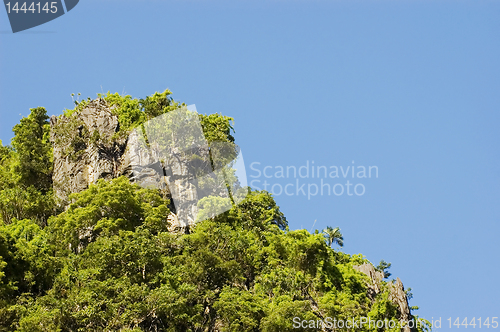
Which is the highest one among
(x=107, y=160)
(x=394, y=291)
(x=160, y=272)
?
(x=107, y=160)

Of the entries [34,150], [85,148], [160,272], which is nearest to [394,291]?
[160,272]

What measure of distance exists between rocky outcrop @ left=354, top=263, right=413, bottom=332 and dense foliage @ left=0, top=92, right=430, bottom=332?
1.88 feet


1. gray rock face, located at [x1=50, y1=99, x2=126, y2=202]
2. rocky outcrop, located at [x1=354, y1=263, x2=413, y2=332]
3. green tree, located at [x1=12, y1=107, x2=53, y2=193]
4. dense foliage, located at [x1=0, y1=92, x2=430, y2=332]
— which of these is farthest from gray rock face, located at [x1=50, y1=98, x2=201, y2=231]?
rocky outcrop, located at [x1=354, y1=263, x2=413, y2=332]

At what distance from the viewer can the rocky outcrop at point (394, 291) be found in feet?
96.8

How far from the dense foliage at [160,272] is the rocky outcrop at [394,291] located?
573 mm

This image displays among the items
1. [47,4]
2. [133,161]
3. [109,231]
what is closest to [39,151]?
[133,161]

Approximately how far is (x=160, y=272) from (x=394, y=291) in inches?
412

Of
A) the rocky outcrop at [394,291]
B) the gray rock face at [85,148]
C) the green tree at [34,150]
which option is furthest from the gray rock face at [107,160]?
the rocky outcrop at [394,291]

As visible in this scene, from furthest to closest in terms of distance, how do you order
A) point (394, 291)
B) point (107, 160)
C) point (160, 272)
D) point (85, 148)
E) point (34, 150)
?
point (34, 150), point (85, 148), point (107, 160), point (394, 291), point (160, 272)

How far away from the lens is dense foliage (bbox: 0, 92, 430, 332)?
1016 inches

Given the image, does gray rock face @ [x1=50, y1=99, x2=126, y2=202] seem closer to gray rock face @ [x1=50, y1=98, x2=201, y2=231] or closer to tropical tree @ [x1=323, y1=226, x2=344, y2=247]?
gray rock face @ [x1=50, y1=98, x2=201, y2=231]

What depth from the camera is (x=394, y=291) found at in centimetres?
3042

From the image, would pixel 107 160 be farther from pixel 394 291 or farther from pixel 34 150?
pixel 394 291

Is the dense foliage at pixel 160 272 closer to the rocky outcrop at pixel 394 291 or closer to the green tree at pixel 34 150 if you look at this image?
the rocky outcrop at pixel 394 291
